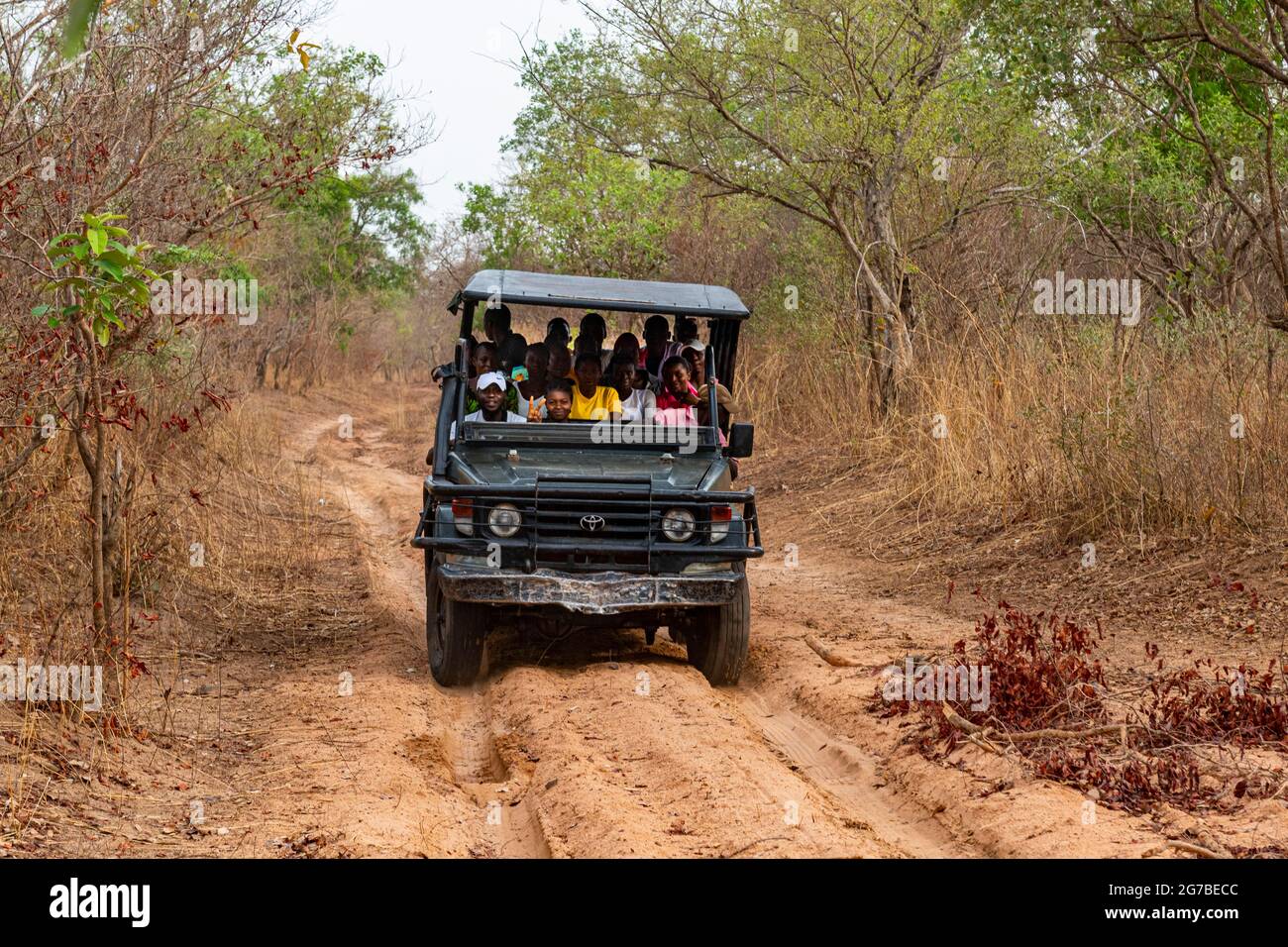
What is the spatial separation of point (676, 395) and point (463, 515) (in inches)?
67.8

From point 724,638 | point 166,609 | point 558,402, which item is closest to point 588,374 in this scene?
point 558,402

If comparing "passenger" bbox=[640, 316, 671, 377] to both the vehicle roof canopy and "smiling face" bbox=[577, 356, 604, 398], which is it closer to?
the vehicle roof canopy

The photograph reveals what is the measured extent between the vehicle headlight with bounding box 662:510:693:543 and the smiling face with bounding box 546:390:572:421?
Answer: 1.14 meters

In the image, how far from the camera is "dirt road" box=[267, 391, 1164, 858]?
5.03 m

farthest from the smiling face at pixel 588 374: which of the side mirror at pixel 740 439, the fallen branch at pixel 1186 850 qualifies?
the fallen branch at pixel 1186 850

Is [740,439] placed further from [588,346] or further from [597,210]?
[597,210]

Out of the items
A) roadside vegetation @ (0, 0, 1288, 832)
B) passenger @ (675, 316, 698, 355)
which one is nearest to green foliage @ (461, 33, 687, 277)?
roadside vegetation @ (0, 0, 1288, 832)

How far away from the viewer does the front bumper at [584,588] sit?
7.24 meters

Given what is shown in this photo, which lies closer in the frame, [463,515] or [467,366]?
[463,515]

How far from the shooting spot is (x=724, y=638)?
7785 mm

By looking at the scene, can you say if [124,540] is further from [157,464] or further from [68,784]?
[68,784]

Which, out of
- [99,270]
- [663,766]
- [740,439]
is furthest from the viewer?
[740,439]

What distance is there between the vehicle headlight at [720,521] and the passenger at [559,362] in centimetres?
145

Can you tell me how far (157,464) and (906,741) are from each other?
24.3 ft
